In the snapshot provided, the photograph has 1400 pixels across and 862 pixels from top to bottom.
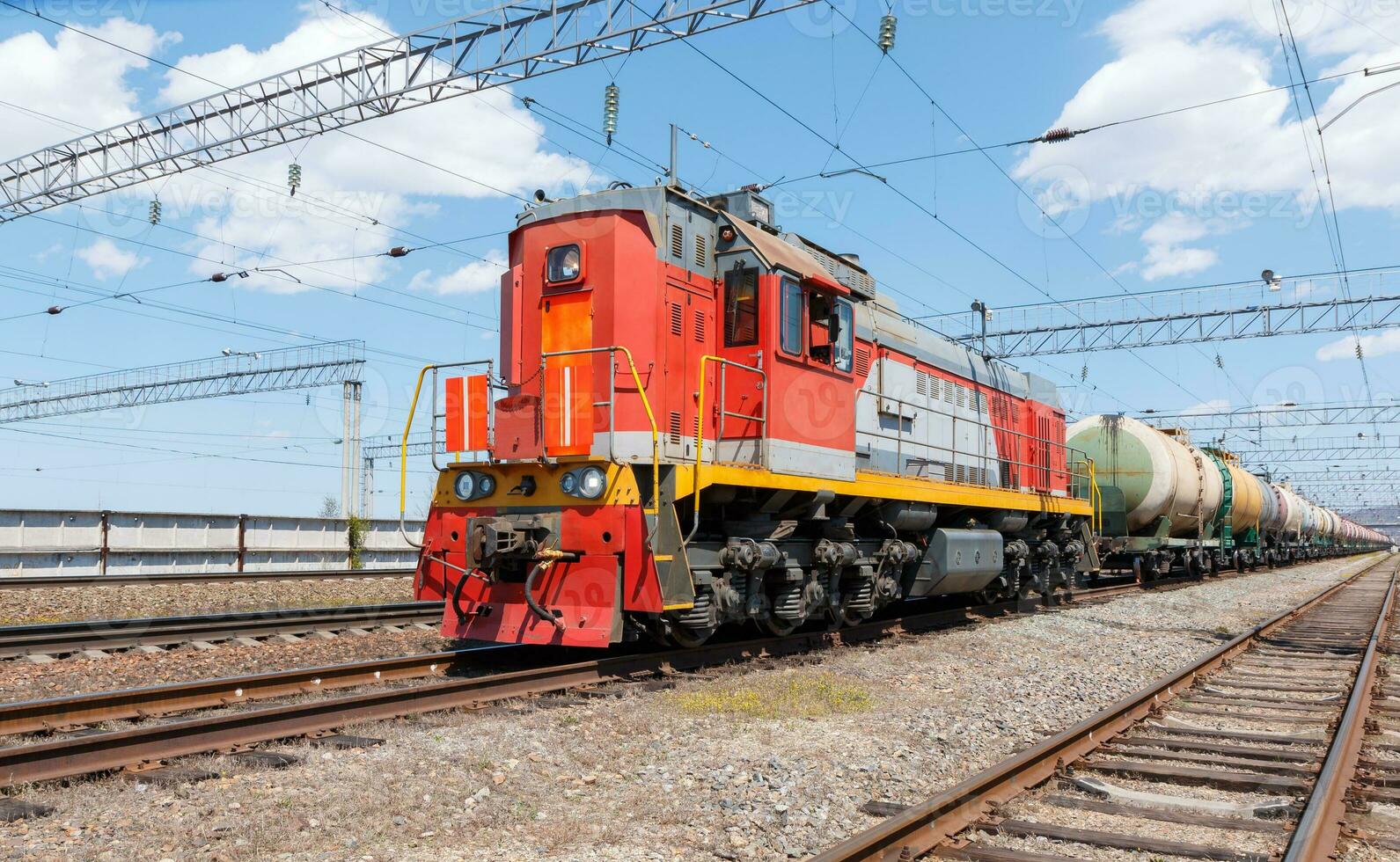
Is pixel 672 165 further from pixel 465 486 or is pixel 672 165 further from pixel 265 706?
pixel 265 706

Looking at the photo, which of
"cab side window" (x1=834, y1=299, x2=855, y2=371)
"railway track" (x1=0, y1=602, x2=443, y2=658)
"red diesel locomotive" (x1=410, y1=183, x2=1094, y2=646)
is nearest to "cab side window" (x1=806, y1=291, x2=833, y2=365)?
"red diesel locomotive" (x1=410, y1=183, x2=1094, y2=646)

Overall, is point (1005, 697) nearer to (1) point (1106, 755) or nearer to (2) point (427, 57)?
(1) point (1106, 755)

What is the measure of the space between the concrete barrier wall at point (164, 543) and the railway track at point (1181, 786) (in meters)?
12.0

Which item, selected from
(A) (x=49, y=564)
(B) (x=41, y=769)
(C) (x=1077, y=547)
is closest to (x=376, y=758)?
(B) (x=41, y=769)

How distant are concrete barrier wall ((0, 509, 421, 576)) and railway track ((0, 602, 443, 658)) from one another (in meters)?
4.50

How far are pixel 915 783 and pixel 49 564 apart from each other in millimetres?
15650

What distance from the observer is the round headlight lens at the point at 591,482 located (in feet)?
23.6

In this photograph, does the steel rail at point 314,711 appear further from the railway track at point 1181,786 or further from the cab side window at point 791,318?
the railway track at point 1181,786

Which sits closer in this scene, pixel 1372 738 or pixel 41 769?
pixel 41 769

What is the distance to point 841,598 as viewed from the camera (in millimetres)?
9750

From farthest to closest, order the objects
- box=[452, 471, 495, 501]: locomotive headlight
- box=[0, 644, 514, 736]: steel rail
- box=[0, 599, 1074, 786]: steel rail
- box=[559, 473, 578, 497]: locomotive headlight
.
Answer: box=[452, 471, 495, 501]: locomotive headlight, box=[559, 473, 578, 497]: locomotive headlight, box=[0, 644, 514, 736]: steel rail, box=[0, 599, 1074, 786]: steel rail

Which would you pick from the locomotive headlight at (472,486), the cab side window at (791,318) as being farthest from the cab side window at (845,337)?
the locomotive headlight at (472,486)

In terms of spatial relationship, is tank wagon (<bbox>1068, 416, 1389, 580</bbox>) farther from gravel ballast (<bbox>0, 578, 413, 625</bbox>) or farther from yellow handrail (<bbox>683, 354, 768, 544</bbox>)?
gravel ballast (<bbox>0, 578, 413, 625</bbox>)

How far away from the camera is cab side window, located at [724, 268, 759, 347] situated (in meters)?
8.46
